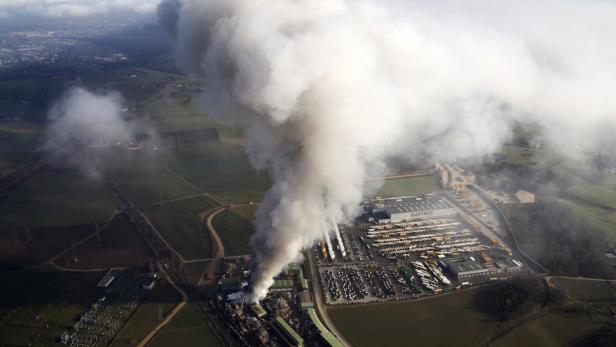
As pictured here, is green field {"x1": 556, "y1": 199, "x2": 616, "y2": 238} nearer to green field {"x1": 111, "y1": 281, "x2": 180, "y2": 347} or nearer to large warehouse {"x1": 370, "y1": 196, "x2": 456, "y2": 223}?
large warehouse {"x1": 370, "y1": 196, "x2": 456, "y2": 223}

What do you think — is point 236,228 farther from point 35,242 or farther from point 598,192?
point 598,192

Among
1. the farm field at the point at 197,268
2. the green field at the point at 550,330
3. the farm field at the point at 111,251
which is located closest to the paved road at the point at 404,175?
the farm field at the point at 197,268

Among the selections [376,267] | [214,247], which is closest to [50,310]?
[214,247]

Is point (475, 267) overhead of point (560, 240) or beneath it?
overhead

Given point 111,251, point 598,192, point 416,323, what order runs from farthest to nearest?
point 598,192 → point 111,251 → point 416,323

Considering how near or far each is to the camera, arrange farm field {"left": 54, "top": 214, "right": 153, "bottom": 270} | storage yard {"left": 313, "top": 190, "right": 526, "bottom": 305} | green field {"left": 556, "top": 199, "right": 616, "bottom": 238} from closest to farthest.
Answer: storage yard {"left": 313, "top": 190, "right": 526, "bottom": 305} < farm field {"left": 54, "top": 214, "right": 153, "bottom": 270} < green field {"left": 556, "top": 199, "right": 616, "bottom": 238}

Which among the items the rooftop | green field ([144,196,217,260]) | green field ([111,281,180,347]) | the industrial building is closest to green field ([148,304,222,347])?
green field ([111,281,180,347])

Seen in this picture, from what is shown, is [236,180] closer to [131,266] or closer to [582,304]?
[131,266]

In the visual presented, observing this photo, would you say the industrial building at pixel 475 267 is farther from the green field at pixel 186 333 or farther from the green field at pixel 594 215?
the green field at pixel 186 333
